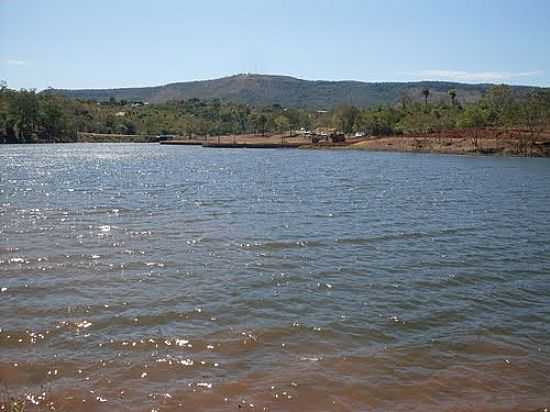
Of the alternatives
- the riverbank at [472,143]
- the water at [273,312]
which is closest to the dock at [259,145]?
the riverbank at [472,143]

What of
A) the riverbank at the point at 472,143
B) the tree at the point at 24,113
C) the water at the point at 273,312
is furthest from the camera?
the tree at the point at 24,113

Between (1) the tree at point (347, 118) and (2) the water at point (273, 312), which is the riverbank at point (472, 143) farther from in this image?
(2) the water at point (273, 312)

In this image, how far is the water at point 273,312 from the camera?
10.3 m

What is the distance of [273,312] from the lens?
1440 centimetres

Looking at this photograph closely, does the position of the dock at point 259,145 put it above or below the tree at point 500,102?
below

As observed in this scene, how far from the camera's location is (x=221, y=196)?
42062 millimetres

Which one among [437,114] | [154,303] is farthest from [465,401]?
[437,114]

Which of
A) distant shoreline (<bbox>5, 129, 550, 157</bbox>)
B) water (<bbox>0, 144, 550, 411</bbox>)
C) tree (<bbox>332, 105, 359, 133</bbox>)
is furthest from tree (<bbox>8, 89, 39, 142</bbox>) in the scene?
water (<bbox>0, 144, 550, 411</bbox>)

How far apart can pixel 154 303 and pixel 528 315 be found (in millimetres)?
9563

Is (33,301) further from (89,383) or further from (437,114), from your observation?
(437,114)

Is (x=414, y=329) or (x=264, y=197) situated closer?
(x=414, y=329)

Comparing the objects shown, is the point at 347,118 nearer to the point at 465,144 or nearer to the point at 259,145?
the point at 259,145

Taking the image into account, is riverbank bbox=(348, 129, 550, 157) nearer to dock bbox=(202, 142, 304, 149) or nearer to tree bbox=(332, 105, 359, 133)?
dock bbox=(202, 142, 304, 149)

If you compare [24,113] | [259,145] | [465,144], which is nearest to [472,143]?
[465,144]
